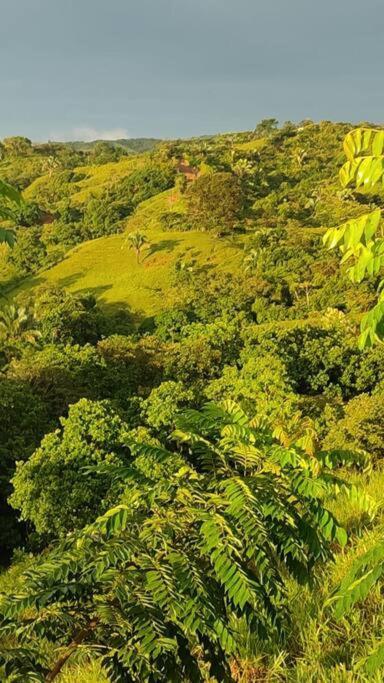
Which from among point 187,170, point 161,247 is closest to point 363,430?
point 161,247

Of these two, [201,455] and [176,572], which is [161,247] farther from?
[176,572]

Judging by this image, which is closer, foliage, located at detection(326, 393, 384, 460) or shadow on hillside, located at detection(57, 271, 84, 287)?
foliage, located at detection(326, 393, 384, 460)

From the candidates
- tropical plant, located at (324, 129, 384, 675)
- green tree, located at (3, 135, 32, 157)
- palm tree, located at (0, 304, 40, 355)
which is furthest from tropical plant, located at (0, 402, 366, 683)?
green tree, located at (3, 135, 32, 157)

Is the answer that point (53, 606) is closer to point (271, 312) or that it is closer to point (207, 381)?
point (207, 381)

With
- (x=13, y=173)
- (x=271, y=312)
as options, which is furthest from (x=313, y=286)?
(x=13, y=173)

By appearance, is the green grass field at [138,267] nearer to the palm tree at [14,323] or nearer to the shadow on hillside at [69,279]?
the shadow on hillside at [69,279]

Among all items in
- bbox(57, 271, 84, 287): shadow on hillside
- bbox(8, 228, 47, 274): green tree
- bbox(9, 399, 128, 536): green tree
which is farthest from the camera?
bbox(8, 228, 47, 274): green tree

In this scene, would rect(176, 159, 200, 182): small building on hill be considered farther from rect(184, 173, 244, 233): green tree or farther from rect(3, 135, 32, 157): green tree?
rect(3, 135, 32, 157): green tree
